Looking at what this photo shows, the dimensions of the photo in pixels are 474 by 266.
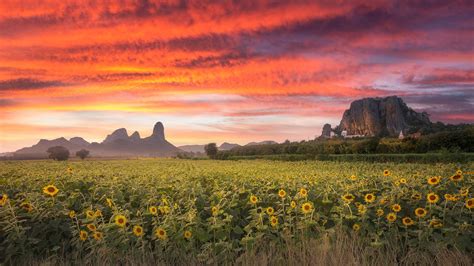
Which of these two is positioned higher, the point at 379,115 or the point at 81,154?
the point at 379,115

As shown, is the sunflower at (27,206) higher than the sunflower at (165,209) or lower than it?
higher

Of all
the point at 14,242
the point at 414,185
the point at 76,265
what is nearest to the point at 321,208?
the point at 414,185

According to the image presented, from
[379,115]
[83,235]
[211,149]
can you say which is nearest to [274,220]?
[83,235]

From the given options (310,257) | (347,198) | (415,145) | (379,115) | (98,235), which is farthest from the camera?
(379,115)

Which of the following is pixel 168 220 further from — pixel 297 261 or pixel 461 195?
pixel 461 195

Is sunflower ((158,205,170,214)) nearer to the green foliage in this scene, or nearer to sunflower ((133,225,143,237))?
sunflower ((133,225,143,237))

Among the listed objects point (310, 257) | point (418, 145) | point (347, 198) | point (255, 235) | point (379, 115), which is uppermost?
point (379, 115)

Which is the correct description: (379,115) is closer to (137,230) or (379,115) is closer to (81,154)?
(81,154)

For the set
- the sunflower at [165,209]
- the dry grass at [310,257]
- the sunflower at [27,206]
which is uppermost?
the sunflower at [27,206]

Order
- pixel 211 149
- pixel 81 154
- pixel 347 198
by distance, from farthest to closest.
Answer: pixel 81 154 → pixel 211 149 → pixel 347 198

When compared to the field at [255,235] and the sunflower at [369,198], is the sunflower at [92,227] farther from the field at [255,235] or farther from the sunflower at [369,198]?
the sunflower at [369,198]

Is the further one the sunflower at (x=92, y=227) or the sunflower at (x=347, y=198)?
the sunflower at (x=347, y=198)

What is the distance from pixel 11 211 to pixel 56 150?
84469 millimetres

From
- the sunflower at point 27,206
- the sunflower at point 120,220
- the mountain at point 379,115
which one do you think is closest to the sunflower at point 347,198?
the sunflower at point 120,220
